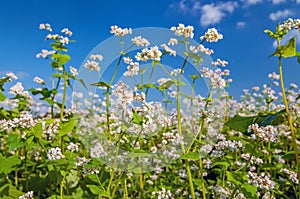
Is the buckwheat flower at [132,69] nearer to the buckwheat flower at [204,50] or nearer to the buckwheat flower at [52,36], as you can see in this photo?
the buckwheat flower at [204,50]

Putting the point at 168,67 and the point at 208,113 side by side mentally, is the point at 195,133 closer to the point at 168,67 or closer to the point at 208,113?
the point at 208,113

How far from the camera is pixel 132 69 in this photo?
2211mm

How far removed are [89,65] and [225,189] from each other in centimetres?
122

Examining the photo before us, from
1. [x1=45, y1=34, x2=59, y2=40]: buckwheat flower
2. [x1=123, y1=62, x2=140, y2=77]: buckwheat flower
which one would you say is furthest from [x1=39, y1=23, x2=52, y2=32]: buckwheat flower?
[x1=123, y1=62, x2=140, y2=77]: buckwheat flower

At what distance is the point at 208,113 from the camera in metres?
2.31

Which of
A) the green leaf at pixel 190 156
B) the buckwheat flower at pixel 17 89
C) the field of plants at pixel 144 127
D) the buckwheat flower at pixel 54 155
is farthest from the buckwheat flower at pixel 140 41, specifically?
the buckwheat flower at pixel 17 89

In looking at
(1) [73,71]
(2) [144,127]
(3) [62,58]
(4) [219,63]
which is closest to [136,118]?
(2) [144,127]

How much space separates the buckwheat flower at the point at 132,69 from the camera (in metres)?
2.16

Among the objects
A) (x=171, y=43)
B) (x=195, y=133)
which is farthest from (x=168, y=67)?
(x=195, y=133)

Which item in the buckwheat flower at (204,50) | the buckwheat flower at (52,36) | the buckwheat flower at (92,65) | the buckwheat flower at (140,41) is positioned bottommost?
the buckwheat flower at (92,65)

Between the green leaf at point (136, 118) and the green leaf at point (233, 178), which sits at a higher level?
the green leaf at point (136, 118)

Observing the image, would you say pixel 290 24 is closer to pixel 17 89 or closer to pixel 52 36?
pixel 52 36

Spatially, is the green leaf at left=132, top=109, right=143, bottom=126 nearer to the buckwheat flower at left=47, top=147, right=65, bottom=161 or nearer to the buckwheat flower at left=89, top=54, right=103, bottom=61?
the buckwheat flower at left=47, top=147, right=65, bottom=161

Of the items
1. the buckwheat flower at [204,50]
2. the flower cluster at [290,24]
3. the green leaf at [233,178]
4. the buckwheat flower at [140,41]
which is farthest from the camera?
the buckwheat flower at [140,41]
